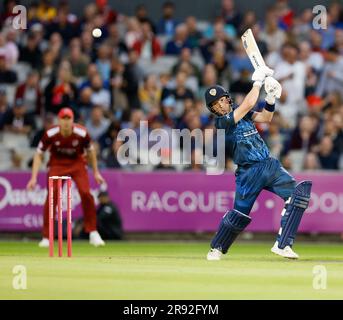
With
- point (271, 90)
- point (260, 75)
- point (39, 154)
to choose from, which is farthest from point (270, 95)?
point (39, 154)

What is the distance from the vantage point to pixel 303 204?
16.2m

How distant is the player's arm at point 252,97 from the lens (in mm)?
15695

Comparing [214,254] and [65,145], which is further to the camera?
[65,145]

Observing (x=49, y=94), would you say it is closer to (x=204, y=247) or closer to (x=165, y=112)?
(x=165, y=112)

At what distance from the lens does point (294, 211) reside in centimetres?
1623

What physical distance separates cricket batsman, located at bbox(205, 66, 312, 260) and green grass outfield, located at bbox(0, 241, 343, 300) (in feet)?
1.52

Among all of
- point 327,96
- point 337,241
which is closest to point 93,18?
point 327,96

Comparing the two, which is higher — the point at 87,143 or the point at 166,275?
the point at 87,143

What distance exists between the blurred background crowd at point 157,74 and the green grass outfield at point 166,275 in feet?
20.2

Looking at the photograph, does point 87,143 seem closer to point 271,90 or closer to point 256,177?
point 256,177

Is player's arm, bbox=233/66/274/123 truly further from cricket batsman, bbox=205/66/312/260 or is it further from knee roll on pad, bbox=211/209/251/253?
knee roll on pad, bbox=211/209/251/253

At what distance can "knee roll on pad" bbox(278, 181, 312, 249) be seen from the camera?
16.2m

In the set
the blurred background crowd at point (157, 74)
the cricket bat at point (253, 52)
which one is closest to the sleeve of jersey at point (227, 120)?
the cricket bat at point (253, 52)

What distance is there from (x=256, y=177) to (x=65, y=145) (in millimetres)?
5022
